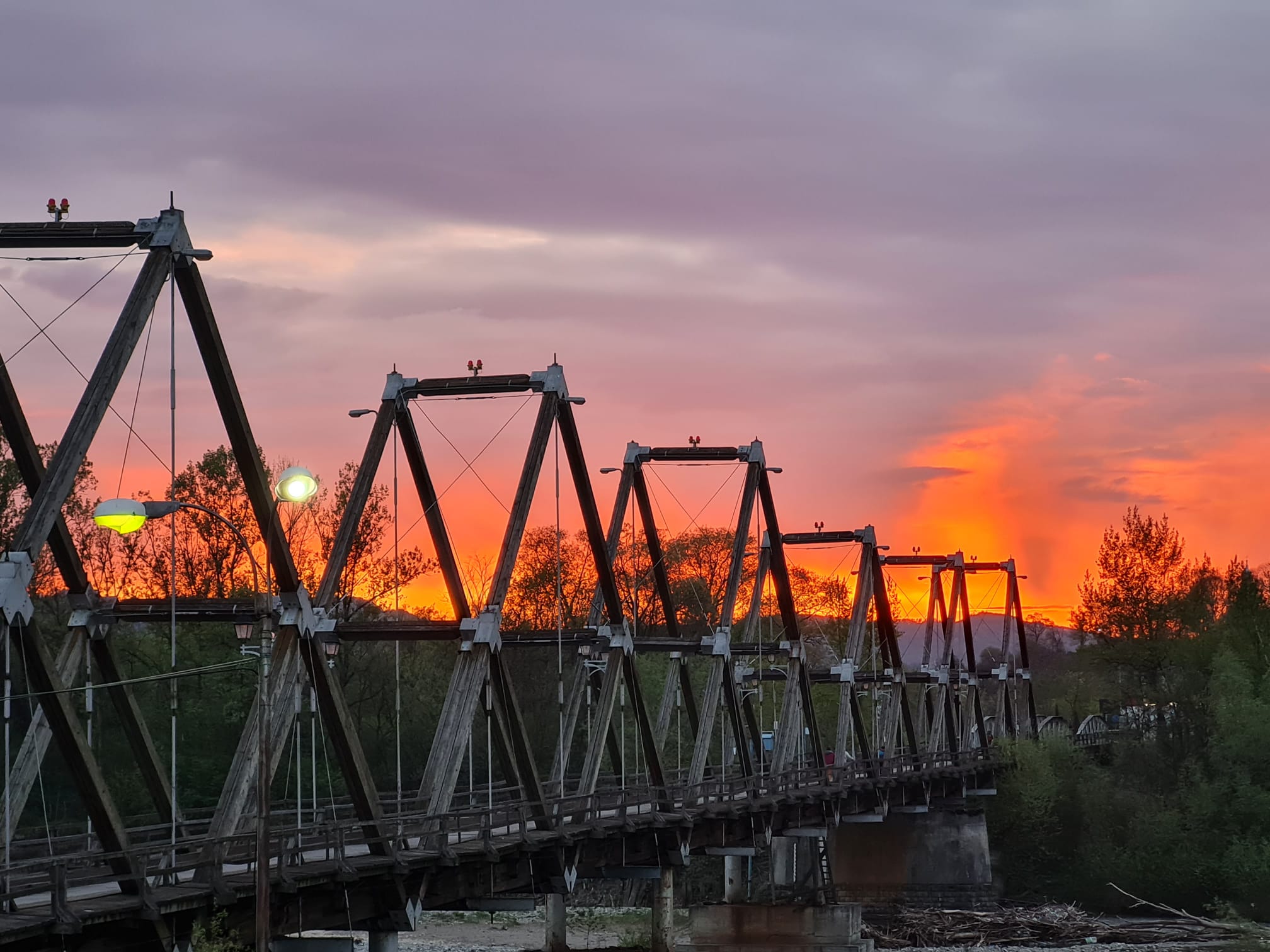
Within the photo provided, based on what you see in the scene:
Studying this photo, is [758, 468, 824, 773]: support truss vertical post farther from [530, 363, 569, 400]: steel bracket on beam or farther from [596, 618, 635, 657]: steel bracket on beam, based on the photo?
[530, 363, 569, 400]: steel bracket on beam

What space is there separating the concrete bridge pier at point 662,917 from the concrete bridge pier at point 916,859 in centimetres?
3038

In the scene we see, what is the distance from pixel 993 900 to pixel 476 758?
2848 centimetres

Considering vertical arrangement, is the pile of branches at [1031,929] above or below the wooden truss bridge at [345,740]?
below

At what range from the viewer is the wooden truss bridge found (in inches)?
1061

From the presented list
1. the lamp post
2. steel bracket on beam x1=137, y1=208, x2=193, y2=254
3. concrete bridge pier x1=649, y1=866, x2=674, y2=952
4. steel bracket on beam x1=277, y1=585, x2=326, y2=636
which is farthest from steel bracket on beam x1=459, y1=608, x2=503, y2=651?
concrete bridge pier x1=649, y1=866, x2=674, y2=952

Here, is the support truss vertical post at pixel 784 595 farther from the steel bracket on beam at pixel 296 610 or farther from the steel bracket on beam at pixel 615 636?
the steel bracket on beam at pixel 296 610

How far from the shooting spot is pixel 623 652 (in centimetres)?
5006

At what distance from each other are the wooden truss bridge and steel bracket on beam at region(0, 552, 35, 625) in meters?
0.03

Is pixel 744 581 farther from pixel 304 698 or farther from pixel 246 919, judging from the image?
pixel 246 919

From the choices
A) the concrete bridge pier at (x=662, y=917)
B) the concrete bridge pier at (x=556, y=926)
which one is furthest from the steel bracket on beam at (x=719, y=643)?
the concrete bridge pier at (x=556, y=926)

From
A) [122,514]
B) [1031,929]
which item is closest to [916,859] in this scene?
[1031,929]

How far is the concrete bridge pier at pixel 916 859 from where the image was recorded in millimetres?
88562

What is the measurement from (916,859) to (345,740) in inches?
2508

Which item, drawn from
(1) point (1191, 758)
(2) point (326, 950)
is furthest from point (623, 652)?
(1) point (1191, 758)
